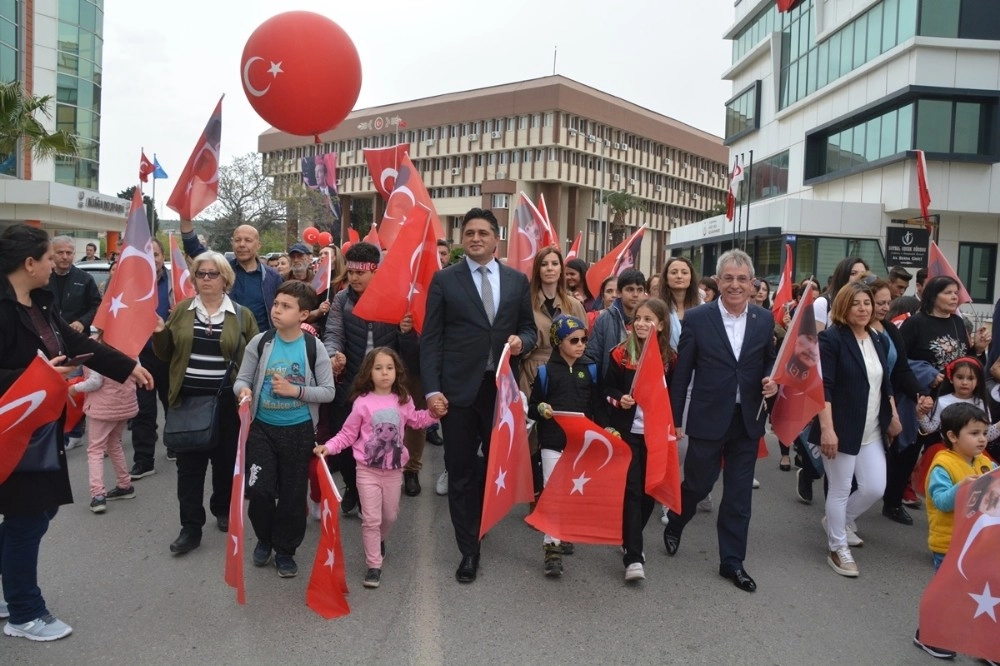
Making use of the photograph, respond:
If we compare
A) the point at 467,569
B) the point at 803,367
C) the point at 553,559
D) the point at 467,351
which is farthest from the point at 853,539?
the point at 467,351

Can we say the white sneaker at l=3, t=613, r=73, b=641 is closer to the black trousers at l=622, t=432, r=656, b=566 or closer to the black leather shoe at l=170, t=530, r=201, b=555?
the black leather shoe at l=170, t=530, r=201, b=555

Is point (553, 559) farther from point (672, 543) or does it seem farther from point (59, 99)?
point (59, 99)

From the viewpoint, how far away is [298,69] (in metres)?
7.19

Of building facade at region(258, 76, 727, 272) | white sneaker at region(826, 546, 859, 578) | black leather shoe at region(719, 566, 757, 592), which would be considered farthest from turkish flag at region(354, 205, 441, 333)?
building facade at region(258, 76, 727, 272)

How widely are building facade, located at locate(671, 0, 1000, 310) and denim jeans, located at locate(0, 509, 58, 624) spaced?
2440 cm

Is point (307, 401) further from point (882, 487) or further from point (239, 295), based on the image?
point (882, 487)

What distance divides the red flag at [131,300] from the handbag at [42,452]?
108cm

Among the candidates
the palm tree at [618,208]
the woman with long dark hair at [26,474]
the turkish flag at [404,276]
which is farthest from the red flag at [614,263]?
the palm tree at [618,208]

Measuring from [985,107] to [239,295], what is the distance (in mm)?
29063

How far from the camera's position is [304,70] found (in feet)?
23.6

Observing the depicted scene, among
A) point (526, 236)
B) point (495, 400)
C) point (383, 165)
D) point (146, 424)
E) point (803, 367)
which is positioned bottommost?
point (146, 424)

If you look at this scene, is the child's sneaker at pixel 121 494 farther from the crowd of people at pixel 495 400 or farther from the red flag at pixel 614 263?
the red flag at pixel 614 263

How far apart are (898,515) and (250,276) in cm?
557

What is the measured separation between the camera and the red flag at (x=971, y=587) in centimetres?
329
